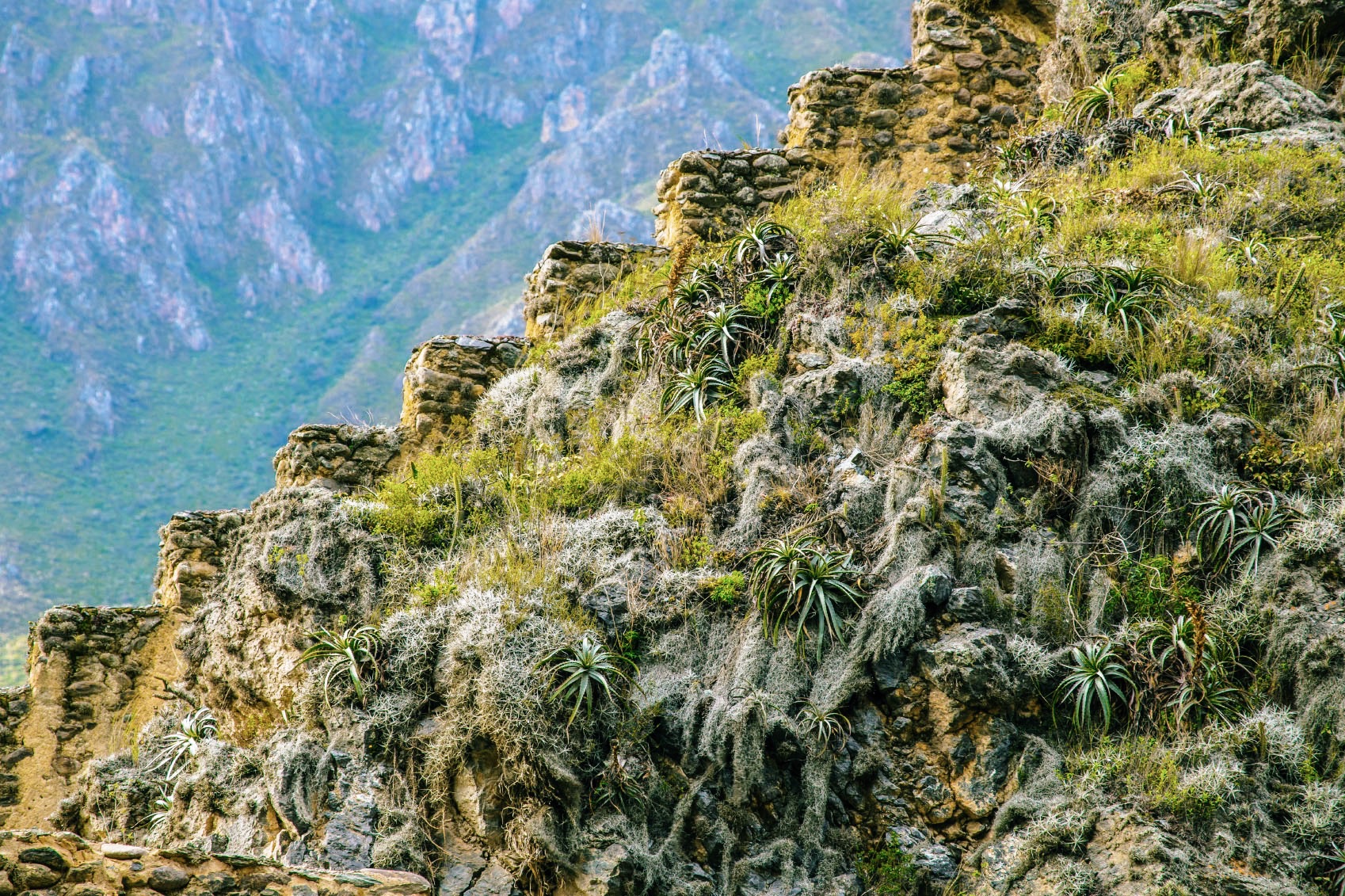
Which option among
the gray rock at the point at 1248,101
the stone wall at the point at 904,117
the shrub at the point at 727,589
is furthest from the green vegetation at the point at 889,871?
the gray rock at the point at 1248,101

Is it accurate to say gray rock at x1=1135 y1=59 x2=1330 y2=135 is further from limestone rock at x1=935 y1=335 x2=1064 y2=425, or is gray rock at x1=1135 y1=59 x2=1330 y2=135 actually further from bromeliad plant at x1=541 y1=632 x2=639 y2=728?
bromeliad plant at x1=541 y1=632 x2=639 y2=728

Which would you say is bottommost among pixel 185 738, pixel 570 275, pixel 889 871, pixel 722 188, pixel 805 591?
pixel 889 871

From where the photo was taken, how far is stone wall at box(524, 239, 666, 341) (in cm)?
1073

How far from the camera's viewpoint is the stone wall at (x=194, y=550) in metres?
10.2

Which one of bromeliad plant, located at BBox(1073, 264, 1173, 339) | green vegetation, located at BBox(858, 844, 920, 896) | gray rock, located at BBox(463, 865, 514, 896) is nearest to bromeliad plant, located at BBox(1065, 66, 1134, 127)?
bromeliad plant, located at BBox(1073, 264, 1173, 339)

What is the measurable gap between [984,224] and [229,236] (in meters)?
54.5

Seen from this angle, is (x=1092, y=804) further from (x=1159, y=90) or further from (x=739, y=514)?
(x=1159, y=90)

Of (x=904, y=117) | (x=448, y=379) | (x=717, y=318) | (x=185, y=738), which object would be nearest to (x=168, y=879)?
(x=185, y=738)

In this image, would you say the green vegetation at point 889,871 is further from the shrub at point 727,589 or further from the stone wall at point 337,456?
the stone wall at point 337,456

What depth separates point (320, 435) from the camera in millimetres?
9773

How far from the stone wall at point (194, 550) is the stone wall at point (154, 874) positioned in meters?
5.67

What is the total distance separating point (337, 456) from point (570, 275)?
2.91 m

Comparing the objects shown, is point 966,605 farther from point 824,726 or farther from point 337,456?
point 337,456

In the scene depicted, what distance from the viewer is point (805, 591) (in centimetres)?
707
